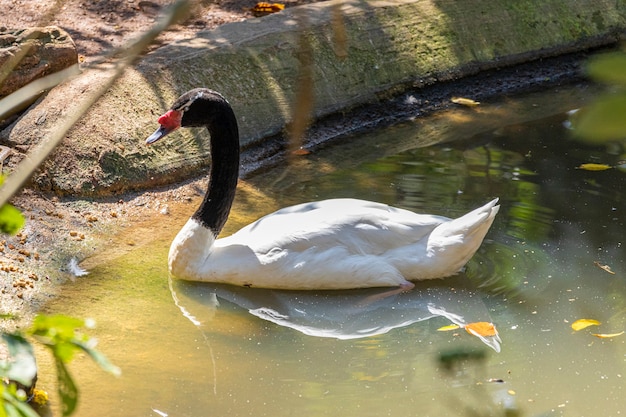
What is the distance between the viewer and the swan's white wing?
16.6ft

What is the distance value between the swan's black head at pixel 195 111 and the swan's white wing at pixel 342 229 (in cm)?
68

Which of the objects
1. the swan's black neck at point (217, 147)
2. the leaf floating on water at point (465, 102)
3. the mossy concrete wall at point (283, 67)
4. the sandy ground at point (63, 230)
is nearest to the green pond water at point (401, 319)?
the sandy ground at point (63, 230)

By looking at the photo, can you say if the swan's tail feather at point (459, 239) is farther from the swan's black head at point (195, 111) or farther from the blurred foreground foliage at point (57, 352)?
the blurred foreground foliage at point (57, 352)

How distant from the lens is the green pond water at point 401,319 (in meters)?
4.11

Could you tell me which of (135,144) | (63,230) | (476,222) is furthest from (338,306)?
(135,144)

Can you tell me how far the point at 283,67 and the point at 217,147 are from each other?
244 centimetres

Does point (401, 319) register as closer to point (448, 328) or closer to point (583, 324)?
point (448, 328)

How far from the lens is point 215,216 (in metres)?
5.36

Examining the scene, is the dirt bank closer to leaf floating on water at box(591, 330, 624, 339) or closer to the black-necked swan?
the black-necked swan

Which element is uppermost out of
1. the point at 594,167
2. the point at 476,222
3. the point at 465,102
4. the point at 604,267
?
the point at 476,222

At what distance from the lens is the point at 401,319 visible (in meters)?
4.89

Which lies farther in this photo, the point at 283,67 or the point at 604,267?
the point at 283,67

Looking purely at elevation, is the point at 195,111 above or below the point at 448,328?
above

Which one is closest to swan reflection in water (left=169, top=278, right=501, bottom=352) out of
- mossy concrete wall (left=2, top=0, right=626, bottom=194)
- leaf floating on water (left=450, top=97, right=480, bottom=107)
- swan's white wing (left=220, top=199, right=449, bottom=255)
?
swan's white wing (left=220, top=199, right=449, bottom=255)
